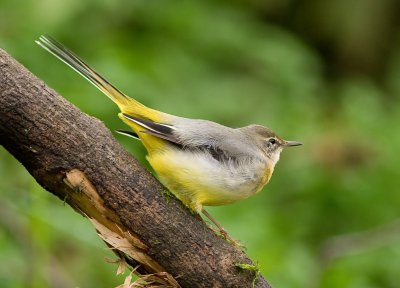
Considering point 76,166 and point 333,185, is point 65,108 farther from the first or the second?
point 333,185

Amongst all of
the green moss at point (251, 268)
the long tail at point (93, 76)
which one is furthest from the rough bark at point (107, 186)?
the long tail at point (93, 76)

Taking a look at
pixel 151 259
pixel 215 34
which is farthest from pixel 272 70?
pixel 151 259

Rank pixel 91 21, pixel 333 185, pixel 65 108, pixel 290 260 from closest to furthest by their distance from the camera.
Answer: pixel 65 108 → pixel 290 260 → pixel 333 185 → pixel 91 21

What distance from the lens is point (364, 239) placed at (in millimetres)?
6797

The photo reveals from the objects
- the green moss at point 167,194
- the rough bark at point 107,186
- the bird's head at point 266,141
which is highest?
the bird's head at point 266,141

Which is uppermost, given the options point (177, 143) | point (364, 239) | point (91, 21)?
point (91, 21)

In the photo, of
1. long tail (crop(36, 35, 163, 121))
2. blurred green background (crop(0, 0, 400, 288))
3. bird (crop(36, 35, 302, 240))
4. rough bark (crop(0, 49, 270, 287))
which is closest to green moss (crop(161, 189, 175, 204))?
rough bark (crop(0, 49, 270, 287))

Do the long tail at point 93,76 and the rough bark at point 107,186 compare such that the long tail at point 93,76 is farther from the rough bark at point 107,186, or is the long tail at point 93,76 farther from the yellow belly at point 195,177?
the rough bark at point 107,186

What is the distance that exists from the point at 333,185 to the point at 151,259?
171 inches

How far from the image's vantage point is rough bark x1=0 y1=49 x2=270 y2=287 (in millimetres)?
3957

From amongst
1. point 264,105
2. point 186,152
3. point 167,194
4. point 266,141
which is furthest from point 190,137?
point 264,105

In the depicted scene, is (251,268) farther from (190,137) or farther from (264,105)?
(264,105)

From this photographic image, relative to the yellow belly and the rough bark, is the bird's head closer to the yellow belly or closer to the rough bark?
the yellow belly

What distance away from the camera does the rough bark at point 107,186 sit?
396cm
